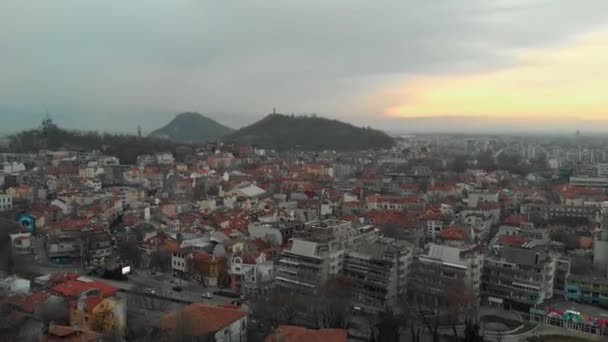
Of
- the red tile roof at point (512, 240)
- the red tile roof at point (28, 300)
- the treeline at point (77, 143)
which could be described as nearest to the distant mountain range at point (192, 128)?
the treeline at point (77, 143)

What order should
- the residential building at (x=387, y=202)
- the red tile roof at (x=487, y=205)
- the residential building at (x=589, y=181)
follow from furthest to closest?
the residential building at (x=589, y=181) < the residential building at (x=387, y=202) < the red tile roof at (x=487, y=205)

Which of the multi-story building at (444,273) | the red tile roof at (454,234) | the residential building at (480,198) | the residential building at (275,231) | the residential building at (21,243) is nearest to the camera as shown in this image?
the multi-story building at (444,273)

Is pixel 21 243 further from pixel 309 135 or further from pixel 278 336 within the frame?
pixel 309 135

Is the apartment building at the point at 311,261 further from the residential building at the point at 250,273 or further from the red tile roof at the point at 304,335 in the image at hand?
the red tile roof at the point at 304,335

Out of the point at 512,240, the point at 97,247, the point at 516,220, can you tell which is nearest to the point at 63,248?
the point at 97,247

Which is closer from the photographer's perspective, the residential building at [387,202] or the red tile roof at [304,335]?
the red tile roof at [304,335]

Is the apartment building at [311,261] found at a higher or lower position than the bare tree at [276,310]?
higher

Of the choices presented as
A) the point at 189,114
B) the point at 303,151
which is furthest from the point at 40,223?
the point at 189,114

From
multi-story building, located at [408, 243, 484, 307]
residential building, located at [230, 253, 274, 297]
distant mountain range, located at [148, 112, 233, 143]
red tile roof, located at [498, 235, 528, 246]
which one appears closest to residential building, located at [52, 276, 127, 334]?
residential building, located at [230, 253, 274, 297]
